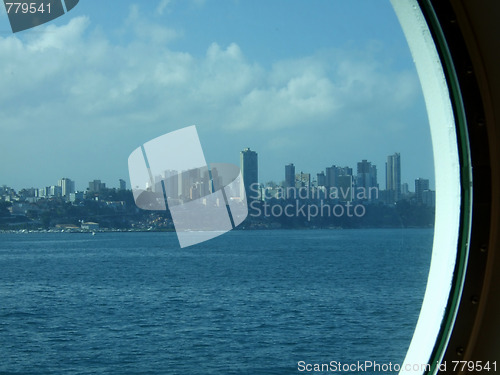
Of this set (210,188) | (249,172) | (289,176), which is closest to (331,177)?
(289,176)

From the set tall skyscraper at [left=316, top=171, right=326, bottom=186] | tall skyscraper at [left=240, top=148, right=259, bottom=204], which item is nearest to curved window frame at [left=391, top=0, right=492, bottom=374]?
tall skyscraper at [left=240, top=148, right=259, bottom=204]

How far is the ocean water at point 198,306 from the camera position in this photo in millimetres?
27156

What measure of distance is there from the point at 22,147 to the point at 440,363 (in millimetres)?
51043

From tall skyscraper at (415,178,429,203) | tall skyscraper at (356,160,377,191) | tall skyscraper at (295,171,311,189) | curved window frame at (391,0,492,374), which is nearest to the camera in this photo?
curved window frame at (391,0,492,374)

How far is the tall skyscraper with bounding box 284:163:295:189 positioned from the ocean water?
17.5 ft

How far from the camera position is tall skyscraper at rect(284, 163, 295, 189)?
40125 millimetres

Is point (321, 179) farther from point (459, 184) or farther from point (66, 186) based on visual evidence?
point (459, 184)

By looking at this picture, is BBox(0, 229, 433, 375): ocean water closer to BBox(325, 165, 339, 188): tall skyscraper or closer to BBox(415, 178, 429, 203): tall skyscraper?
BBox(325, 165, 339, 188): tall skyscraper

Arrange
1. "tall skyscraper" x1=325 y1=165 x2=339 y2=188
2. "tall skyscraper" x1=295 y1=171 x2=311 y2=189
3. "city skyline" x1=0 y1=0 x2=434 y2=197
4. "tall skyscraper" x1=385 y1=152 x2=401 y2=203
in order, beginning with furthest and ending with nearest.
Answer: "city skyline" x1=0 y1=0 x2=434 y2=197 < "tall skyscraper" x1=325 y1=165 x2=339 y2=188 < "tall skyscraper" x1=295 y1=171 x2=311 y2=189 < "tall skyscraper" x1=385 y1=152 x2=401 y2=203

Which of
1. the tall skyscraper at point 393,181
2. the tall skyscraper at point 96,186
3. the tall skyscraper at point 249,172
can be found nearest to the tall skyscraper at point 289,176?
the tall skyscraper at point 249,172

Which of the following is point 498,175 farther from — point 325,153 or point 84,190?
point 325,153

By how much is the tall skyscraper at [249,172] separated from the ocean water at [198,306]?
492 centimetres

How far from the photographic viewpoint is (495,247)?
3.32 feet

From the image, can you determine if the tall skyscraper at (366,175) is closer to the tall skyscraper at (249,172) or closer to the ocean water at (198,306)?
the ocean water at (198,306)
